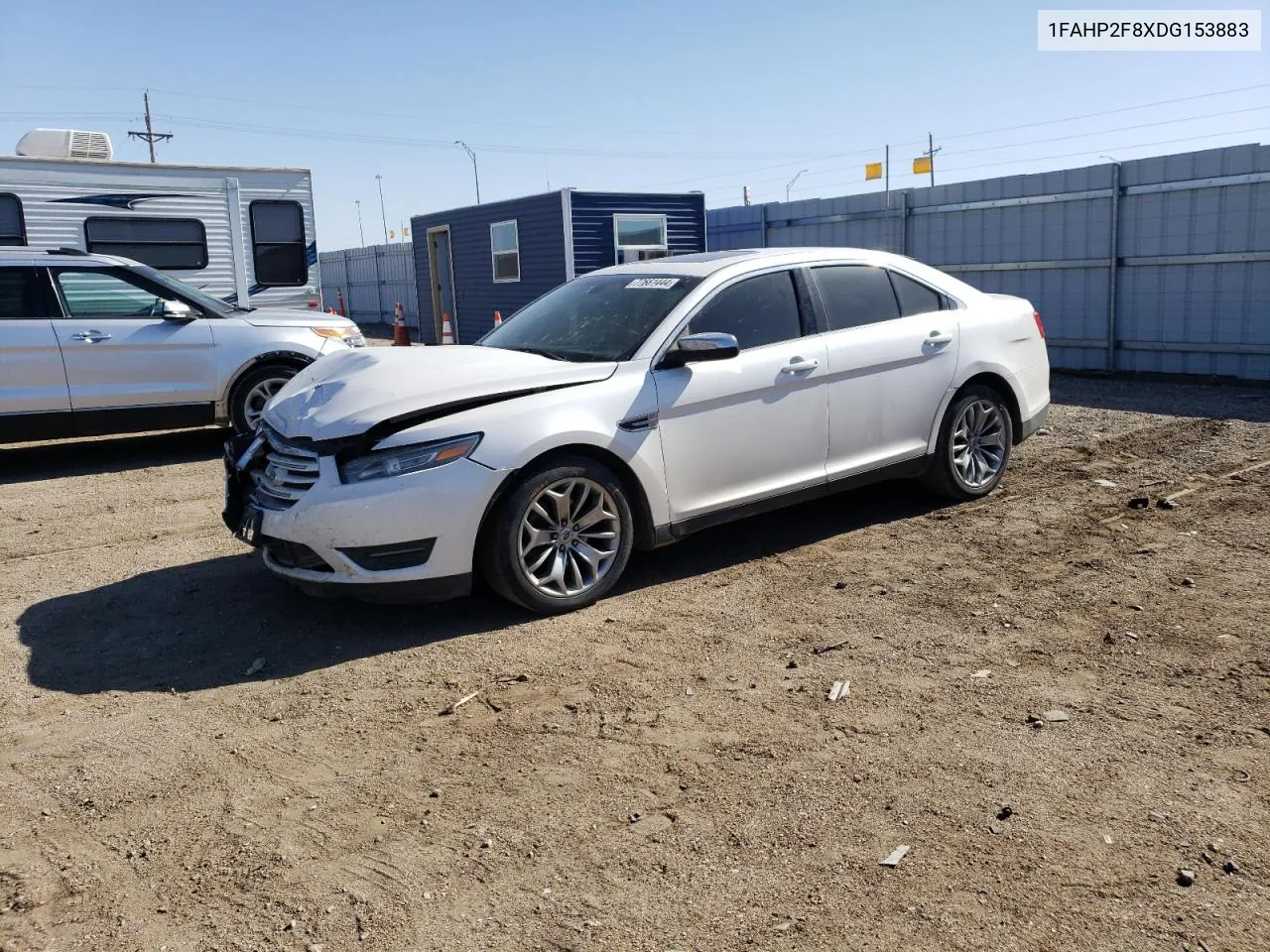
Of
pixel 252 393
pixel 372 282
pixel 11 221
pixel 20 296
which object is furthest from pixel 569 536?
pixel 372 282

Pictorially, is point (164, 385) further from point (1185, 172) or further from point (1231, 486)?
point (1185, 172)

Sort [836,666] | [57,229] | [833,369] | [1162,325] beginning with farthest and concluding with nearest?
[1162,325]
[57,229]
[833,369]
[836,666]

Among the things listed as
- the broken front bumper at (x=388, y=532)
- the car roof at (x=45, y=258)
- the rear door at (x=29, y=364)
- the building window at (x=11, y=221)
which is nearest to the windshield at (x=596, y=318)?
the broken front bumper at (x=388, y=532)

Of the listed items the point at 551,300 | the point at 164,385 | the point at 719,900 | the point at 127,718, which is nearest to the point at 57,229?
the point at 164,385

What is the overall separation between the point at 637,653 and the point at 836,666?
0.82 m

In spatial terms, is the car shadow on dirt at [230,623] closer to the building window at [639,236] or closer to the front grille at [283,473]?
the front grille at [283,473]

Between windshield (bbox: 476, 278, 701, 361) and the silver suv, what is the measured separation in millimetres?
3924

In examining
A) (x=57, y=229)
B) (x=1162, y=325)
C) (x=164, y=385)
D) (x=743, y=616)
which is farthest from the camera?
(x=1162, y=325)

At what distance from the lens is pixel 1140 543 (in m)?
5.96

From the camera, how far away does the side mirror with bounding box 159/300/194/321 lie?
9305 mm

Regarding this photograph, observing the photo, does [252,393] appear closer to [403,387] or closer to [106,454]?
[106,454]

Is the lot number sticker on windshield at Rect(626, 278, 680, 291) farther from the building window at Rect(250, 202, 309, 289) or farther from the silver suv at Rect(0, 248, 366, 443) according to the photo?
the building window at Rect(250, 202, 309, 289)

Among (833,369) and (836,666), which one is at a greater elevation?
(833,369)

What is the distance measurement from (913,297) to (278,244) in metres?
9.16
